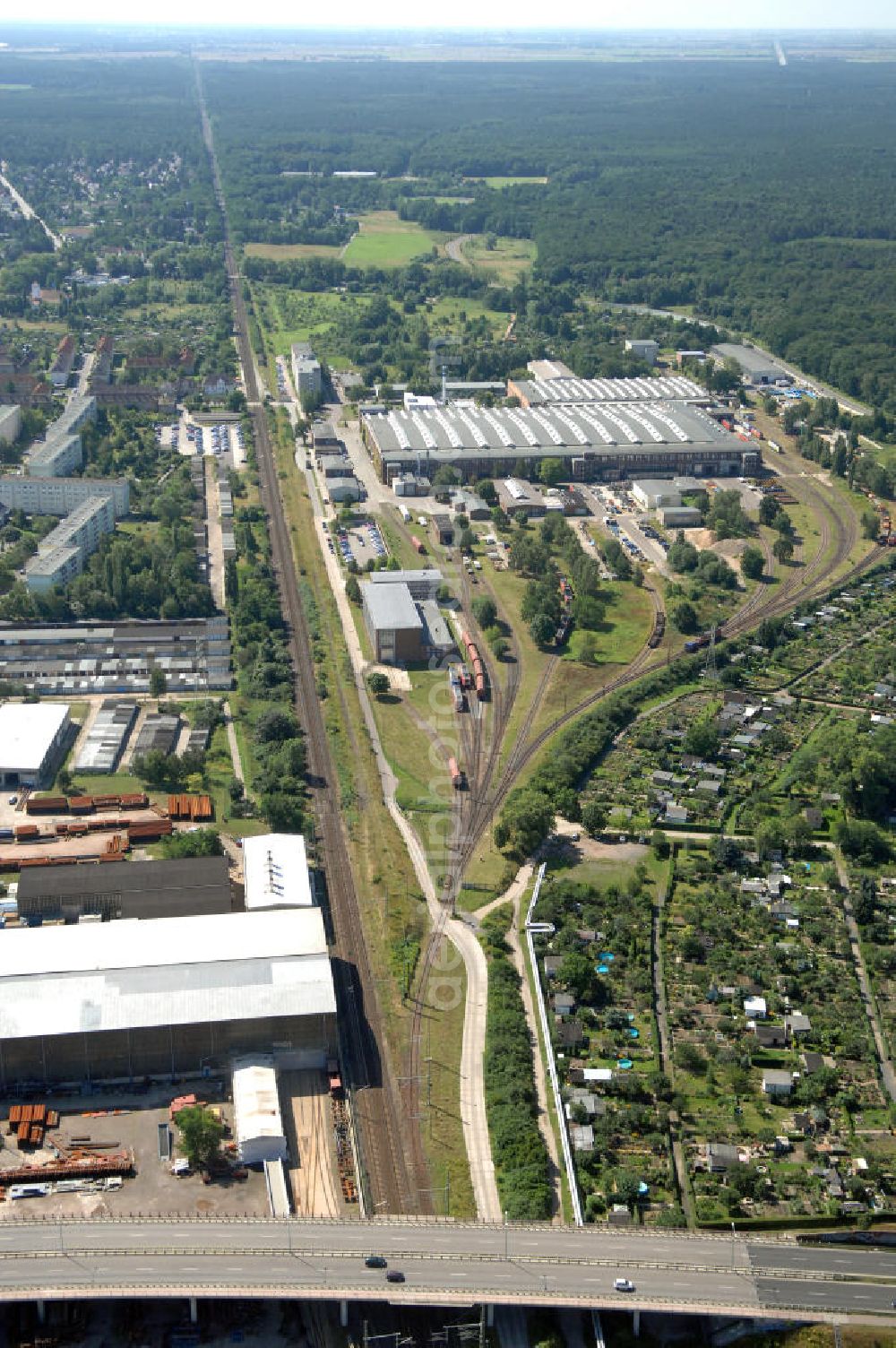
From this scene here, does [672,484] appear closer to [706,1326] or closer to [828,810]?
[828,810]

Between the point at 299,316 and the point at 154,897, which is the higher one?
the point at 299,316

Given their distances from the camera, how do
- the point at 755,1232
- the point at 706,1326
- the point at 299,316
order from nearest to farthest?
the point at 706,1326 < the point at 755,1232 < the point at 299,316

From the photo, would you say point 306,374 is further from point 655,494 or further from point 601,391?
point 655,494

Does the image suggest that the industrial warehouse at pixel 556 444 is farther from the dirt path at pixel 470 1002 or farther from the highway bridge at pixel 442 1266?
the highway bridge at pixel 442 1266

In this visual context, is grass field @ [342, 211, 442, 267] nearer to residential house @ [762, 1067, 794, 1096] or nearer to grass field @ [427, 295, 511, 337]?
grass field @ [427, 295, 511, 337]

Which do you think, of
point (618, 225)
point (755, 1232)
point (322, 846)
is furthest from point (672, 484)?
point (618, 225)

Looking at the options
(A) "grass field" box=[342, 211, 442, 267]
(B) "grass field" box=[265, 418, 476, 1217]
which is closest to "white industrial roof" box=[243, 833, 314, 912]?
(B) "grass field" box=[265, 418, 476, 1217]

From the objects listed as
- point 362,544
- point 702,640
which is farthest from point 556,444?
point 702,640
